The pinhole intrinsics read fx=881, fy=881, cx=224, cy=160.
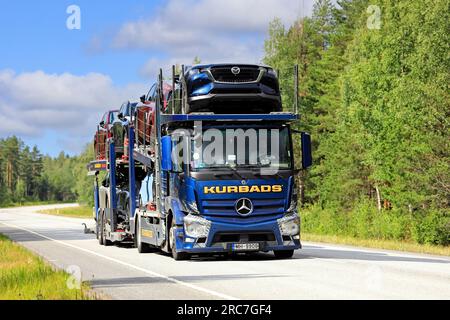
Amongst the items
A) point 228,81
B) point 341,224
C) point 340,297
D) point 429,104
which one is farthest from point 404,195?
point 340,297

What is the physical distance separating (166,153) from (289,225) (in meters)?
3.17

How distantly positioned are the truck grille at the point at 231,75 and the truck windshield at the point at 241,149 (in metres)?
1.14

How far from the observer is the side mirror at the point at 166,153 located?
19562 mm

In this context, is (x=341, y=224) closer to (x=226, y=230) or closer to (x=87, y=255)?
(x=87, y=255)

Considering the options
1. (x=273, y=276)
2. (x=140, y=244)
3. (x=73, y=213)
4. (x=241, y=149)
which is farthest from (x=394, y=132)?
(x=73, y=213)

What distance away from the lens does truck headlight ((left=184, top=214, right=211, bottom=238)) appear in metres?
18.9

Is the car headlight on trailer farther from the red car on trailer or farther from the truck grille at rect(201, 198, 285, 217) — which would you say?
the red car on trailer

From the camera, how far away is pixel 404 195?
39.9 metres

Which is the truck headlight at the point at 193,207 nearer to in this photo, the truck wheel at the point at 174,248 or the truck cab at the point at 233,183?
the truck cab at the point at 233,183

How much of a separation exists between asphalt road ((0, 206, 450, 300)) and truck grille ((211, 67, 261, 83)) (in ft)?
13.1

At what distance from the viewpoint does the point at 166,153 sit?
64.7ft

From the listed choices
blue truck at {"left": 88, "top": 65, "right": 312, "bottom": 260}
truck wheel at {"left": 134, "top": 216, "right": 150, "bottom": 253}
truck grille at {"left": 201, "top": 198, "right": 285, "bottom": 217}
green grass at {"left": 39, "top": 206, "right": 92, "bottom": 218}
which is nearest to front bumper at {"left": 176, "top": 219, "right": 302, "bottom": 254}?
blue truck at {"left": 88, "top": 65, "right": 312, "bottom": 260}

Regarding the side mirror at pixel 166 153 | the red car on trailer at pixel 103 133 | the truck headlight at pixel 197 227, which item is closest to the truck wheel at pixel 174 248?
the truck headlight at pixel 197 227

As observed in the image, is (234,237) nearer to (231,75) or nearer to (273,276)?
(231,75)
